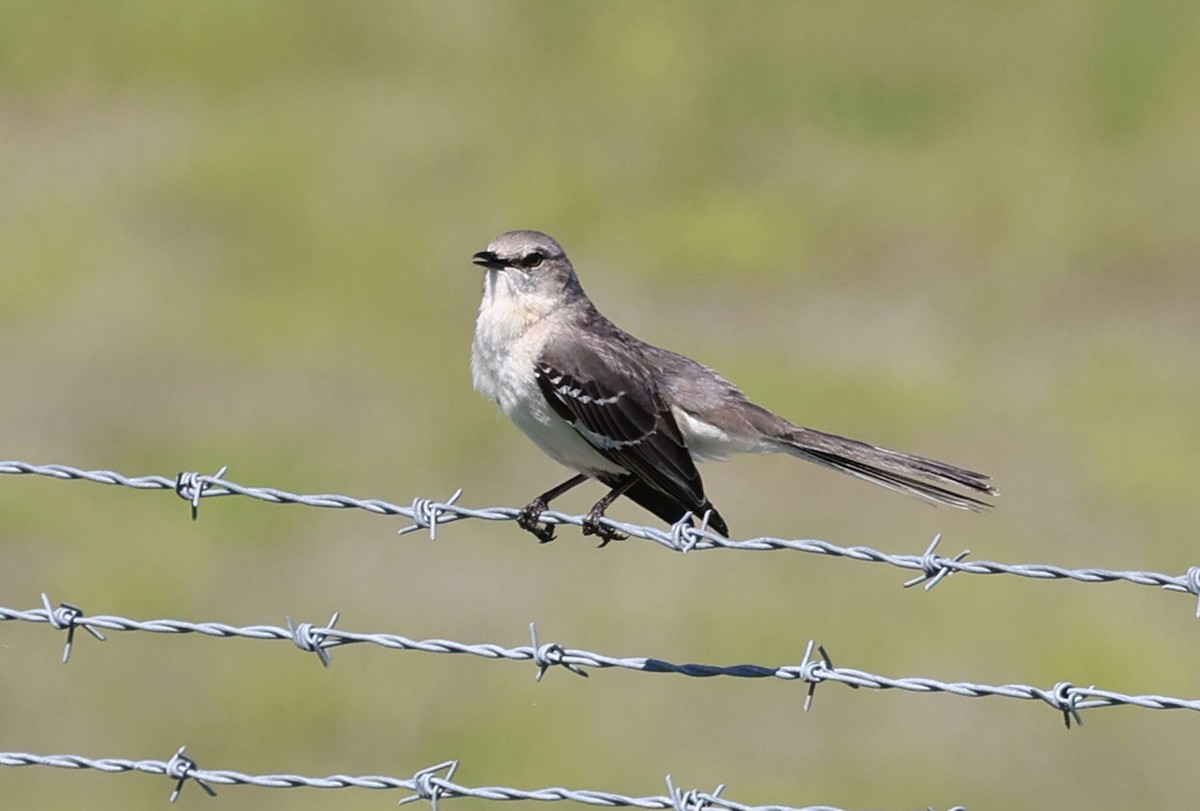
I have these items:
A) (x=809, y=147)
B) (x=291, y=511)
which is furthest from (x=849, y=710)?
(x=809, y=147)

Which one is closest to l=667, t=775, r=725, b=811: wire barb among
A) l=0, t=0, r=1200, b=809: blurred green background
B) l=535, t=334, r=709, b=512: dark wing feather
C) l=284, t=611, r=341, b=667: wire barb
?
l=284, t=611, r=341, b=667: wire barb

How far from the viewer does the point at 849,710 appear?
34.6ft

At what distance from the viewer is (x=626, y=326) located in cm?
1602

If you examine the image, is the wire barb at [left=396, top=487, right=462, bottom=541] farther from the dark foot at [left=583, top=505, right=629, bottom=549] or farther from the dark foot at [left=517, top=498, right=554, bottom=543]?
the dark foot at [left=517, top=498, right=554, bottom=543]

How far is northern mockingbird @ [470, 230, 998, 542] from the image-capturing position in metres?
7.32

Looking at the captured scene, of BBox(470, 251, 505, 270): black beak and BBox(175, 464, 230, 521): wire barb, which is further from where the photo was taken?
BBox(470, 251, 505, 270): black beak

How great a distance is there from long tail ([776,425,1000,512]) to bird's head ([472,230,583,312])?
1.08 meters

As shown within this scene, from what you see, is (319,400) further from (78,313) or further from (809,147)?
(809,147)

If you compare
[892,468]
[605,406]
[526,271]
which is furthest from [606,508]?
[892,468]

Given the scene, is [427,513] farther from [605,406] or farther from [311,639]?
[605,406]

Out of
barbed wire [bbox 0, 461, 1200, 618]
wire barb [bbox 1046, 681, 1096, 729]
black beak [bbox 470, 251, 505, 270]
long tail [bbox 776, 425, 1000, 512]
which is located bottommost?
wire barb [bbox 1046, 681, 1096, 729]

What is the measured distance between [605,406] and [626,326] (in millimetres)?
8691

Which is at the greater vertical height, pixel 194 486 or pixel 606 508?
pixel 606 508

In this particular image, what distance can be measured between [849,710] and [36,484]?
6035 mm
